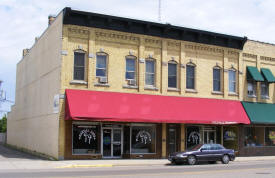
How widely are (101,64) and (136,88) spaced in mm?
3071

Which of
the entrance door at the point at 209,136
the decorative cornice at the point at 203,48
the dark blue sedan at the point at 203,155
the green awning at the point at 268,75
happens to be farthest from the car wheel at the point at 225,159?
the green awning at the point at 268,75

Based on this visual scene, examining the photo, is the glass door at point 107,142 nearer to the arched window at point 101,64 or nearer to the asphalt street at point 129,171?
the asphalt street at point 129,171

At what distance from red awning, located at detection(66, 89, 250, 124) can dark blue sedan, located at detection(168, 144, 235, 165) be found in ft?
10.9

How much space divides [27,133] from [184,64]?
1573cm

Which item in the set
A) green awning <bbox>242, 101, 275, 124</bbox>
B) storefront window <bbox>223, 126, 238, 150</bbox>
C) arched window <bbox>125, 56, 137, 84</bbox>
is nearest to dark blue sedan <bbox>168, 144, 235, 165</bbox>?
storefront window <bbox>223, 126, 238, 150</bbox>

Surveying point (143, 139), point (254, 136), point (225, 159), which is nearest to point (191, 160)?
point (225, 159)

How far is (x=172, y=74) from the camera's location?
30.2 metres

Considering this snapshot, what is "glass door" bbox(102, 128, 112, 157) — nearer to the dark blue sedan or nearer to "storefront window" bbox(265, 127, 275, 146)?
the dark blue sedan

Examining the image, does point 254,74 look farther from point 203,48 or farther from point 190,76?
point 190,76

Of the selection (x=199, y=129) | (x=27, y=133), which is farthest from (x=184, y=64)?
(x=27, y=133)

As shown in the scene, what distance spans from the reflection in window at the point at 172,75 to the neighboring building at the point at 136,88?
0.25ft

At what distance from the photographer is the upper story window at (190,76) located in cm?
3083

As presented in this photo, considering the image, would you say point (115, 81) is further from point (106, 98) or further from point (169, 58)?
point (169, 58)

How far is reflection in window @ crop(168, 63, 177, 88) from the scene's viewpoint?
30.0 m
